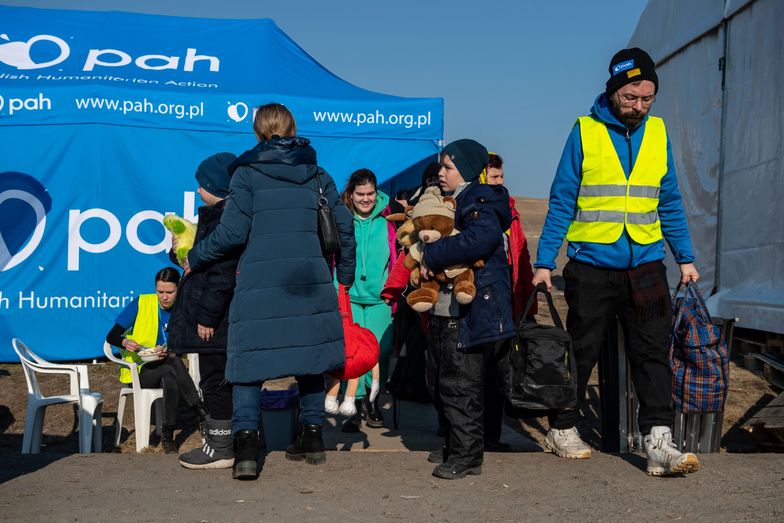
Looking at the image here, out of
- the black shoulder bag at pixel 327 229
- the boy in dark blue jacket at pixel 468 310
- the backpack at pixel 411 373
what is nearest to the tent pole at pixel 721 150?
the backpack at pixel 411 373

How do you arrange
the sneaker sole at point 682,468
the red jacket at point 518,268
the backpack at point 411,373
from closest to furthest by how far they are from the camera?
the sneaker sole at point 682,468 < the red jacket at point 518,268 < the backpack at point 411,373

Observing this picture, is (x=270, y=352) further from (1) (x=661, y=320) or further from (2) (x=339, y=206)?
(1) (x=661, y=320)

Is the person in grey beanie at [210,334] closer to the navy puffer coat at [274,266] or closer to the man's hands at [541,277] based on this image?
the navy puffer coat at [274,266]

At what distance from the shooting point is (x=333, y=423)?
279 inches

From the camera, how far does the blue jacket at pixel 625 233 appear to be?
14.9 feet

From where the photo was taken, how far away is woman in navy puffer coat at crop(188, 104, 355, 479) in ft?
14.1

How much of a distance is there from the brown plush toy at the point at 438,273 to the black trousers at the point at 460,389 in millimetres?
181

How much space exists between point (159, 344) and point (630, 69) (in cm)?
376

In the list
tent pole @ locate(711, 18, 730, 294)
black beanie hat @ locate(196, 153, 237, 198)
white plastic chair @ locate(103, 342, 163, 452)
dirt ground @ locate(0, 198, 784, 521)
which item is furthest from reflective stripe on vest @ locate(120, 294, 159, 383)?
tent pole @ locate(711, 18, 730, 294)

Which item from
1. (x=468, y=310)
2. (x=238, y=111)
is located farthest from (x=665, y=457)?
(x=238, y=111)

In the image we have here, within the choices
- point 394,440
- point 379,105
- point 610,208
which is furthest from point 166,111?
point 610,208

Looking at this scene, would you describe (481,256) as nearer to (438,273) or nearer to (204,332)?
(438,273)

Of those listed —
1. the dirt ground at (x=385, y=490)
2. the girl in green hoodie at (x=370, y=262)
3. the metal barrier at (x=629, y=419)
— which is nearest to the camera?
the dirt ground at (x=385, y=490)

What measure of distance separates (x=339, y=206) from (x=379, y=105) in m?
5.14
